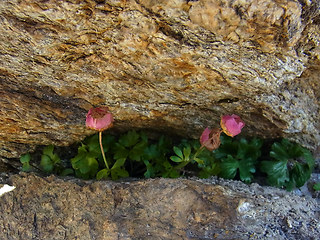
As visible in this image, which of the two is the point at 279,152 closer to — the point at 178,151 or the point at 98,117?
the point at 178,151

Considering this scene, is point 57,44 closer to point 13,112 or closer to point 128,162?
point 13,112

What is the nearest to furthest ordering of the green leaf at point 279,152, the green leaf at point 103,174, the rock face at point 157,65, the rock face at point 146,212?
the rock face at point 157,65, the rock face at point 146,212, the green leaf at point 103,174, the green leaf at point 279,152

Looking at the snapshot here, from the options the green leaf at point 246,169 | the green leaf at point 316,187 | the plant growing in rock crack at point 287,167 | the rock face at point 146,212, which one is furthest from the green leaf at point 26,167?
the green leaf at point 316,187

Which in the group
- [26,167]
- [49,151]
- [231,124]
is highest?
[231,124]

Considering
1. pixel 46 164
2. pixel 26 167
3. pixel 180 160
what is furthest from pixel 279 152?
pixel 26 167

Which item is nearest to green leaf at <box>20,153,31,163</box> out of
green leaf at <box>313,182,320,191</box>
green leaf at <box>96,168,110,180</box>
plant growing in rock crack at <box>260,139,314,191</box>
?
green leaf at <box>96,168,110,180</box>

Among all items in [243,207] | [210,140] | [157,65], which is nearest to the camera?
[157,65]

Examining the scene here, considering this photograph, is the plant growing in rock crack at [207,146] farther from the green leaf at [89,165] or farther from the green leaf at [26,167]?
the green leaf at [26,167]
